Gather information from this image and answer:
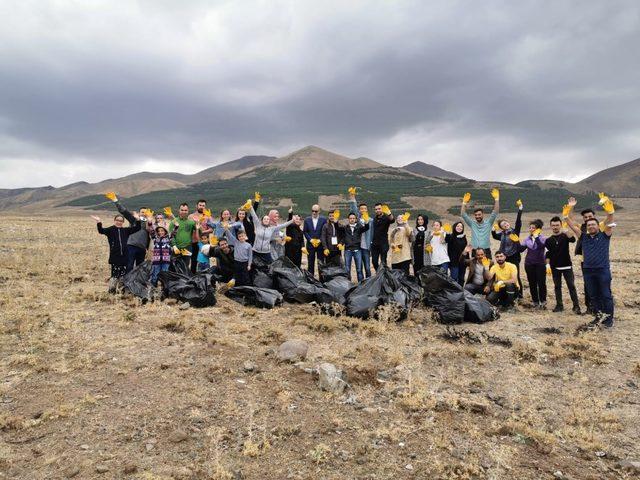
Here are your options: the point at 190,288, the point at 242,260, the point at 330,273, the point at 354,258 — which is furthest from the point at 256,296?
the point at 354,258

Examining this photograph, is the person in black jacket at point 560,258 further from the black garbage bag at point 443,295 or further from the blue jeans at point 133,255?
the blue jeans at point 133,255

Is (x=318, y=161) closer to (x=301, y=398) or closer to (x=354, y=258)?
(x=354, y=258)

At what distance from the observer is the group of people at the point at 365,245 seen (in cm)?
645

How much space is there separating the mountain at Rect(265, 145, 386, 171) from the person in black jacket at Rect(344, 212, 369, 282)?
14024cm

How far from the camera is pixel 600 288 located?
5562 mm

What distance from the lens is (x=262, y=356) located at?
4.38m

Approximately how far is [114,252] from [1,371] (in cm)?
333

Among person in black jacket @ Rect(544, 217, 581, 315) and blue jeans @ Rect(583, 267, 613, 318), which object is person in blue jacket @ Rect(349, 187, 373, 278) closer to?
person in black jacket @ Rect(544, 217, 581, 315)

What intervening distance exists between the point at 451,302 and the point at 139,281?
190 inches

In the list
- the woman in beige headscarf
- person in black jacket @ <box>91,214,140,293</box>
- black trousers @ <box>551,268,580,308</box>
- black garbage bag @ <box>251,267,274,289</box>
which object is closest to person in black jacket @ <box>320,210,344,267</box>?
the woman in beige headscarf

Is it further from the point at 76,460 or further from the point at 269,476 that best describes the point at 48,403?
the point at 269,476

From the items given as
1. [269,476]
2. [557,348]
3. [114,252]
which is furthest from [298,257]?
[269,476]

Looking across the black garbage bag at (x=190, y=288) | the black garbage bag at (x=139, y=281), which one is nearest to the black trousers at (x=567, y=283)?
the black garbage bag at (x=190, y=288)

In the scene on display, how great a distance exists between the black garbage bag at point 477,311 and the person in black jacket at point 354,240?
2.18 meters
